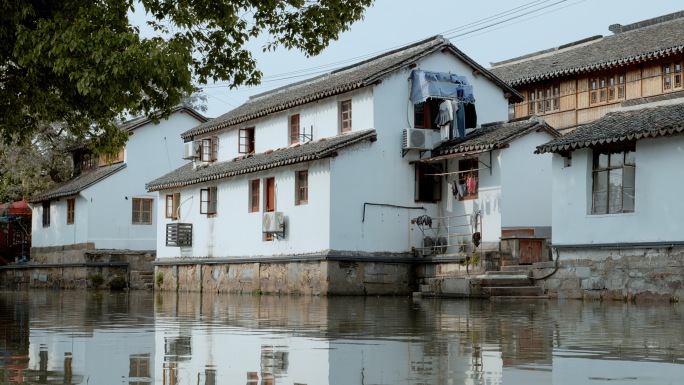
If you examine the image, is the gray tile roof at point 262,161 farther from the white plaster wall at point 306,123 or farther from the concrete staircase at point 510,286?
the concrete staircase at point 510,286

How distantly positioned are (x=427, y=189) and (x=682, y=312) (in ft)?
42.7

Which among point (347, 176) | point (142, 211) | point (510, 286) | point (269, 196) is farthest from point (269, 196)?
point (142, 211)

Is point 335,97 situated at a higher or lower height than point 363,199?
higher

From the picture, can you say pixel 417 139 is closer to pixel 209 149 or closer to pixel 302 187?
pixel 302 187

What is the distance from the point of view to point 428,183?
28516mm

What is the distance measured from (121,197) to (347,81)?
54.8 feet

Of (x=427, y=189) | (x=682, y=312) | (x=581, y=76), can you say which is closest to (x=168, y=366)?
(x=682, y=312)

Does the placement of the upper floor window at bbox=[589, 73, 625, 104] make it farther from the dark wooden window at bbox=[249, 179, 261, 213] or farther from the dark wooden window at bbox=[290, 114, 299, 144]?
the dark wooden window at bbox=[249, 179, 261, 213]

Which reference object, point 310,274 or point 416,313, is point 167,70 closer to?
point 416,313

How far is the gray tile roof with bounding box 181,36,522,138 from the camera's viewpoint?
2780cm

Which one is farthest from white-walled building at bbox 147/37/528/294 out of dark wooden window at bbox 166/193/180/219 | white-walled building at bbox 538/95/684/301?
white-walled building at bbox 538/95/684/301

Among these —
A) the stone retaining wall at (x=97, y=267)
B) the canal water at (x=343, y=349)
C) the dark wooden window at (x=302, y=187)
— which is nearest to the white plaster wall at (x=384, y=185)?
the dark wooden window at (x=302, y=187)

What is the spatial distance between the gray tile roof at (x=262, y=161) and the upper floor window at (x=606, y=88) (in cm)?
1090

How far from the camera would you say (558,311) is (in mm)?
16625
